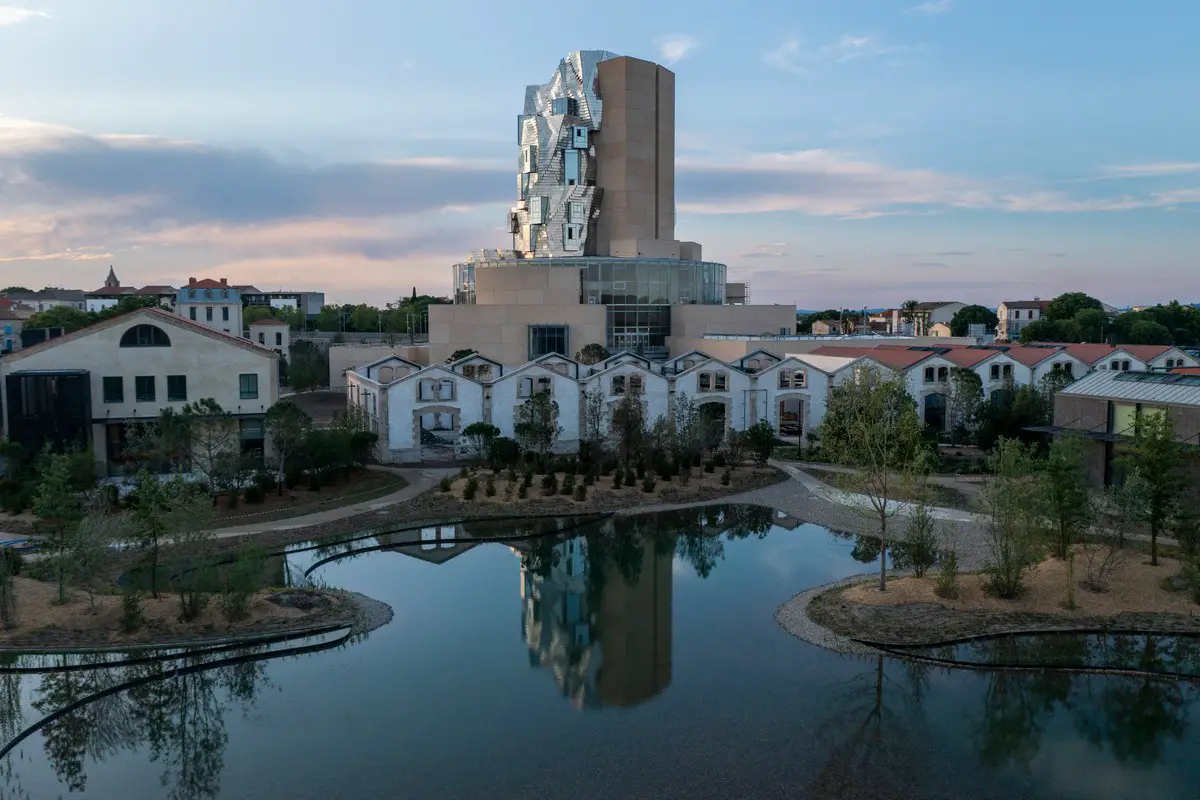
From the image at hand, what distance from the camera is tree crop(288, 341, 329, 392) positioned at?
64.4 meters

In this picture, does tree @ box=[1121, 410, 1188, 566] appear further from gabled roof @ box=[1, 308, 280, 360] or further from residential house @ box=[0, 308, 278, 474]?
gabled roof @ box=[1, 308, 280, 360]

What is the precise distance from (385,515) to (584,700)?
13819 millimetres

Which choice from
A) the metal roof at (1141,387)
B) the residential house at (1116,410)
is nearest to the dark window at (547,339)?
the residential house at (1116,410)

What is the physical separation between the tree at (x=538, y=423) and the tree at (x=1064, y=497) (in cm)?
1854

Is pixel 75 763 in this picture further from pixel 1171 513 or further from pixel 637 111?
pixel 637 111

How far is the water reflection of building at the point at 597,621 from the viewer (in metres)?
16.4

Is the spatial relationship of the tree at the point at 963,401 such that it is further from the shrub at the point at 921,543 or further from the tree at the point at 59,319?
the tree at the point at 59,319

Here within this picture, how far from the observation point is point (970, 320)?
10206 centimetres

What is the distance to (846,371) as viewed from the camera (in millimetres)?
41969

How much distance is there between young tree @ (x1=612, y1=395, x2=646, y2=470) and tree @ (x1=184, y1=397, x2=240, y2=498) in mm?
12961

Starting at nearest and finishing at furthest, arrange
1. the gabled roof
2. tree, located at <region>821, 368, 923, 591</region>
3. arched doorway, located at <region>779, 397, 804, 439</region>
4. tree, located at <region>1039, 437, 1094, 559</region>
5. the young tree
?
tree, located at <region>1039, 437, 1094, 559</region> < tree, located at <region>821, 368, 923, 591</region> < the gabled roof < the young tree < arched doorway, located at <region>779, 397, 804, 439</region>

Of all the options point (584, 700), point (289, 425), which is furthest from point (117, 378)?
point (584, 700)

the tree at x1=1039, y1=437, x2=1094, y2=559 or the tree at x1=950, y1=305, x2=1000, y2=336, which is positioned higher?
the tree at x1=950, y1=305, x2=1000, y2=336

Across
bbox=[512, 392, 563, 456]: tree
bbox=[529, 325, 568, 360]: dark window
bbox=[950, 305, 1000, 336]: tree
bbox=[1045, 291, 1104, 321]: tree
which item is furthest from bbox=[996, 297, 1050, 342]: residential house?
bbox=[512, 392, 563, 456]: tree
